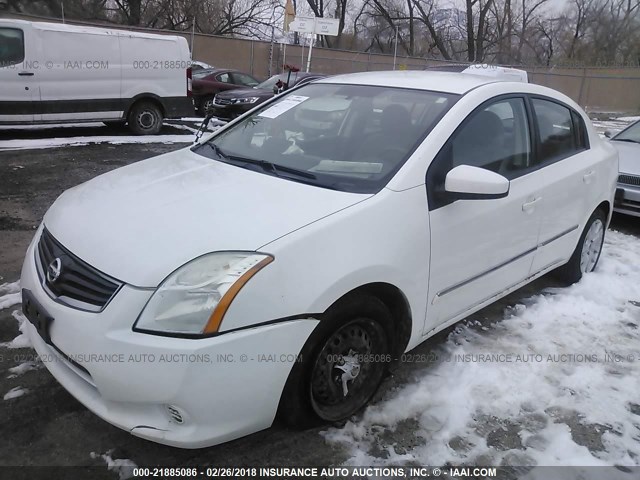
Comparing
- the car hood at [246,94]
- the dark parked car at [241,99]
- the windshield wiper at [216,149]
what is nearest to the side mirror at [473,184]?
the windshield wiper at [216,149]

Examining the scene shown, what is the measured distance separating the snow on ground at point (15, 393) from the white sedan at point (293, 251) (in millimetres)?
394

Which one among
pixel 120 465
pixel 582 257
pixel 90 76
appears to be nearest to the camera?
pixel 120 465

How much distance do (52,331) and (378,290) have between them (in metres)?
1.42

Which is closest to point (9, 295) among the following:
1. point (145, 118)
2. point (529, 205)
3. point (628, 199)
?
point (529, 205)

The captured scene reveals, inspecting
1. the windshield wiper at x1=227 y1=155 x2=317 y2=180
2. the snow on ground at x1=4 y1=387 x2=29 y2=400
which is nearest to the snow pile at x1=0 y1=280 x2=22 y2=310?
the snow on ground at x1=4 y1=387 x2=29 y2=400

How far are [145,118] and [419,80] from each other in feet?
26.8

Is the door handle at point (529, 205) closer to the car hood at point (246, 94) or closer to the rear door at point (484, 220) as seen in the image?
the rear door at point (484, 220)

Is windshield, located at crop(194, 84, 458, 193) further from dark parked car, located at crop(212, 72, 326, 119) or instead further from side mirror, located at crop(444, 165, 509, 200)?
dark parked car, located at crop(212, 72, 326, 119)

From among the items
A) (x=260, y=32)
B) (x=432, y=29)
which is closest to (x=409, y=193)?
(x=260, y=32)

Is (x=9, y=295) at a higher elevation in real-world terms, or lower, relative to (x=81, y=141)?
lower

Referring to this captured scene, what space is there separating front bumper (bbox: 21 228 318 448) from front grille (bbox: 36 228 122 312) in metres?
0.04

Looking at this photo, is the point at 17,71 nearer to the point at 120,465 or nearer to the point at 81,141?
the point at 81,141

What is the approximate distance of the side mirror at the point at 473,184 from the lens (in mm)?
2652

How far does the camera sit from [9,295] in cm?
371
